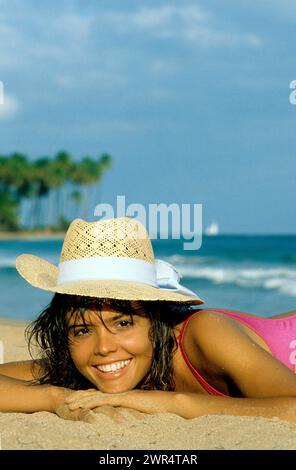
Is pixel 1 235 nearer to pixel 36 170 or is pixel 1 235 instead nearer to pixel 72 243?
pixel 36 170

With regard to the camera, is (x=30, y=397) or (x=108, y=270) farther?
(x=30, y=397)

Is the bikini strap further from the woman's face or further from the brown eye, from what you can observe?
the brown eye

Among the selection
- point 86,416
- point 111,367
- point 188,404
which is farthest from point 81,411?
point 188,404

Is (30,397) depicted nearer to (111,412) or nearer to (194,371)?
(111,412)

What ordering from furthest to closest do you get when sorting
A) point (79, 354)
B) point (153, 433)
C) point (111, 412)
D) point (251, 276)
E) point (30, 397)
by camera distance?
1. point (251, 276)
2. point (30, 397)
3. point (79, 354)
4. point (111, 412)
5. point (153, 433)

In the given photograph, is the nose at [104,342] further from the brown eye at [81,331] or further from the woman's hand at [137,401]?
the woman's hand at [137,401]

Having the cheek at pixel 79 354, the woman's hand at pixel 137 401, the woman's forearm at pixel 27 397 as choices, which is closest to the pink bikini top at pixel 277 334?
the woman's hand at pixel 137 401

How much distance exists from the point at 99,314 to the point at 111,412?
0.40m

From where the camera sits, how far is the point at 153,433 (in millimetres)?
3223

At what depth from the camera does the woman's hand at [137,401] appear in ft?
11.0

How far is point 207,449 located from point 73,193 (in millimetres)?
64750

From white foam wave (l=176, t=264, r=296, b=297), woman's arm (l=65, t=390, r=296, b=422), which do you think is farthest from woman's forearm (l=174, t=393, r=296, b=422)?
white foam wave (l=176, t=264, r=296, b=297)

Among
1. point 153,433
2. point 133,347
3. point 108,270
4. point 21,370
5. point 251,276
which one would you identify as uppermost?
point 251,276
